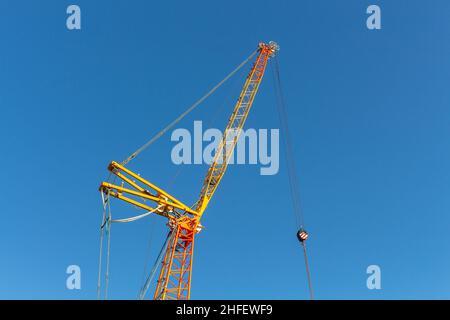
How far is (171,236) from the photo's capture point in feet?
191

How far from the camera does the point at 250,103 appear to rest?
2581 inches
